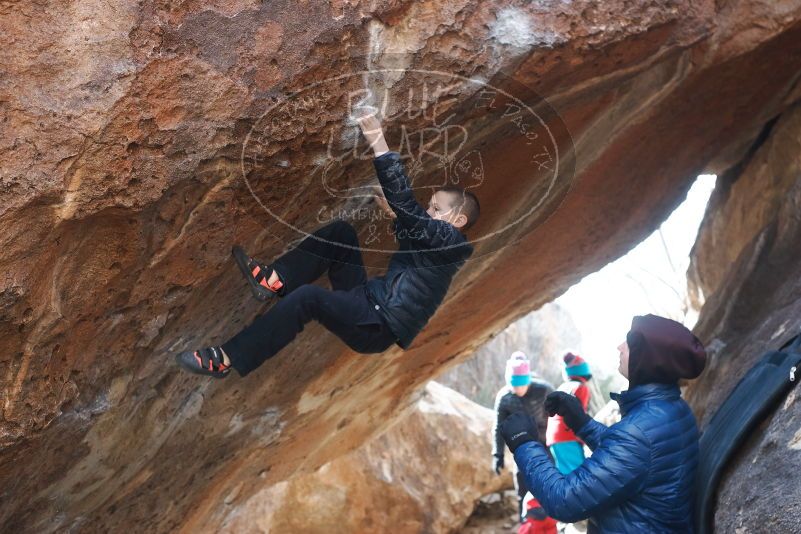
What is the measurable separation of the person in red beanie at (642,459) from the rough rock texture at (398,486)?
4.87 metres

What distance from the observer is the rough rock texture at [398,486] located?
7992 millimetres

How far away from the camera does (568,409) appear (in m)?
3.76

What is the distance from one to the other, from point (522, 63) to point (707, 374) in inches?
106

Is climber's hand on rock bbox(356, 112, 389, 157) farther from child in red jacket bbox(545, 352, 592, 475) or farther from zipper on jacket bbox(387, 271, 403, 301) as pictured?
child in red jacket bbox(545, 352, 592, 475)

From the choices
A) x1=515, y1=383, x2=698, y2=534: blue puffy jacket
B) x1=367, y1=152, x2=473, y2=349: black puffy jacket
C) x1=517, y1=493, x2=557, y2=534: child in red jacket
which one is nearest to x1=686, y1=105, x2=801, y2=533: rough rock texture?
x1=515, y1=383, x2=698, y2=534: blue puffy jacket

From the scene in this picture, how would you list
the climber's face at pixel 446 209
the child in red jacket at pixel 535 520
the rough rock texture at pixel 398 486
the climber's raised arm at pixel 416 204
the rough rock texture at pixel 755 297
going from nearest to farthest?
the rough rock texture at pixel 755 297
the climber's raised arm at pixel 416 204
the climber's face at pixel 446 209
the child in red jacket at pixel 535 520
the rough rock texture at pixel 398 486

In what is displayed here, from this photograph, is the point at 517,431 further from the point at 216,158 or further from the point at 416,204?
the point at 216,158

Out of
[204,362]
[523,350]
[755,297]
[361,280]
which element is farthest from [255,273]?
[523,350]

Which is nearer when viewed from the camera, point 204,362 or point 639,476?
point 639,476

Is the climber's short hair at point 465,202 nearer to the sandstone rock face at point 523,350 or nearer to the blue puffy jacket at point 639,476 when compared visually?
the blue puffy jacket at point 639,476

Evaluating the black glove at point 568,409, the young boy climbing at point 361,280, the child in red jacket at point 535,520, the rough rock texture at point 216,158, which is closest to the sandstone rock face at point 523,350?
the child in red jacket at point 535,520

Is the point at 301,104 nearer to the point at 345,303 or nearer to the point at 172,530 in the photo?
the point at 345,303
